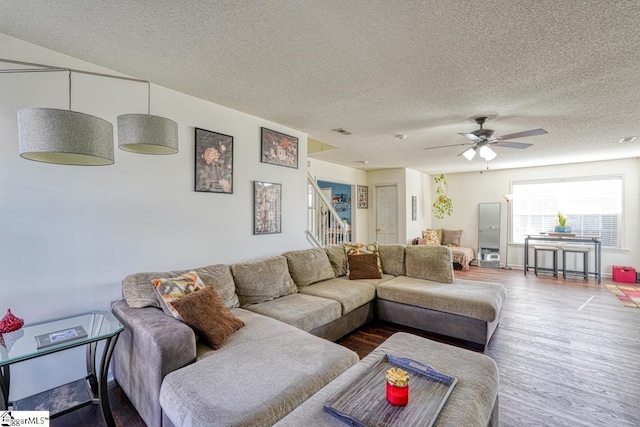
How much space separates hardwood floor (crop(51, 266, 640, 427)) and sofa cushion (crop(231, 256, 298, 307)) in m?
0.89

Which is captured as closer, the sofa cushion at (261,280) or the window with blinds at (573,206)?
the sofa cushion at (261,280)

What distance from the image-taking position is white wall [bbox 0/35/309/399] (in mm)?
1965

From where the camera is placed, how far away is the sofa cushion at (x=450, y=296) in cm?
292

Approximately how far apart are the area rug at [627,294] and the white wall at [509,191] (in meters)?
0.95

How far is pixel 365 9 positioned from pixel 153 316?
2345mm

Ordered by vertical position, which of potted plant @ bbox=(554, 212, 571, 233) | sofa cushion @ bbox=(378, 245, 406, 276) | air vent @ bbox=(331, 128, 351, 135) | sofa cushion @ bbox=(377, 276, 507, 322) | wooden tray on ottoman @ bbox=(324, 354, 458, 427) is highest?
air vent @ bbox=(331, 128, 351, 135)

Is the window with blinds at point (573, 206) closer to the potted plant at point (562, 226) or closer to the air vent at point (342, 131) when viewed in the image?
the potted plant at point (562, 226)

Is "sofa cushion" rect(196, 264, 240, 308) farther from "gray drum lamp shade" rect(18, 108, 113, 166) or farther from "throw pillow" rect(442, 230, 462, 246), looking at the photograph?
"throw pillow" rect(442, 230, 462, 246)

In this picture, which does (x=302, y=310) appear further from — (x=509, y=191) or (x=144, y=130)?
(x=509, y=191)

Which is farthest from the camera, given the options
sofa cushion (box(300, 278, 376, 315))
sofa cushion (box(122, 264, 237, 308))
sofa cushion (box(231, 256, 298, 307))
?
sofa cushion (box(300, 278, 376, 315))

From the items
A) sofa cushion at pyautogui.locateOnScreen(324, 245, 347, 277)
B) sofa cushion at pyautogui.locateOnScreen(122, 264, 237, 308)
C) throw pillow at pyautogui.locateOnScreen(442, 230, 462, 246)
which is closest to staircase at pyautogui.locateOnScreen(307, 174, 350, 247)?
sofa cushion at pyautogui.locateOnScreen(324, 245, 347, 277)

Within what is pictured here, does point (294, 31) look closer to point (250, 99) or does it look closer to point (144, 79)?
point (250, 99)

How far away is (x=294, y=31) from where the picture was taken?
1.86m

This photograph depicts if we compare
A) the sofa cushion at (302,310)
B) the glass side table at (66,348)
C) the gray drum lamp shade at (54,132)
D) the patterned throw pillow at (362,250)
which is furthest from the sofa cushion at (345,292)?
the gray drum lamp shade at (54,132)
